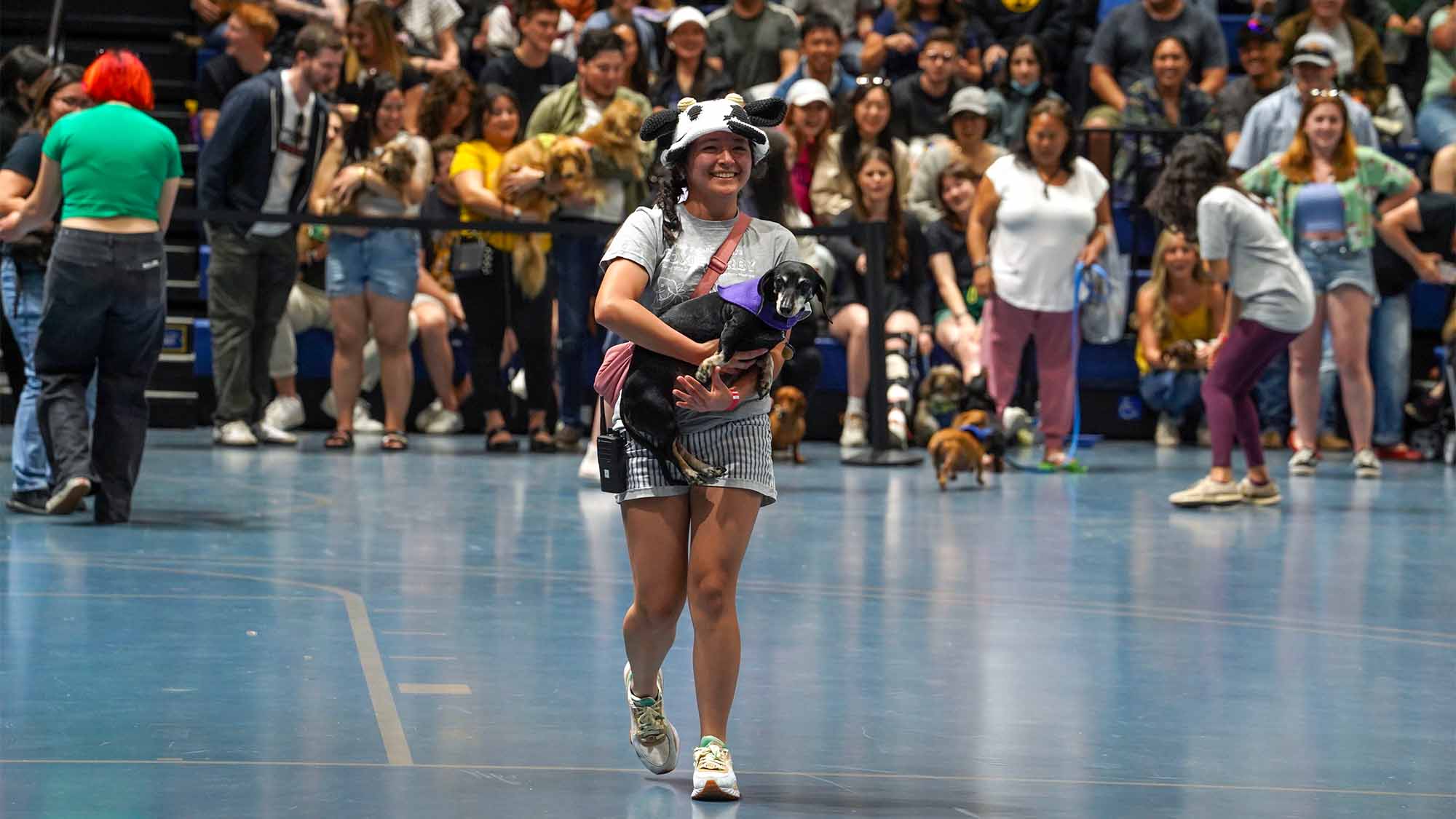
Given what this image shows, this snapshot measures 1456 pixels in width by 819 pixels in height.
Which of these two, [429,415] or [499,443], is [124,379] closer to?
[499,443]

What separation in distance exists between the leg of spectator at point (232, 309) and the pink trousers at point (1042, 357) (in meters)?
4.03

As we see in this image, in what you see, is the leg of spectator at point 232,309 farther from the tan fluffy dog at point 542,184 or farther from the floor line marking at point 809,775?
the floor line marking at point 809,775

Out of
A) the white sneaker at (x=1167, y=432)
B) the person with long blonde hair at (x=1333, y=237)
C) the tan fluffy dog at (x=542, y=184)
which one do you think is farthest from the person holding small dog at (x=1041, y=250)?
the tan fluffy dog at (x=542, y=184)

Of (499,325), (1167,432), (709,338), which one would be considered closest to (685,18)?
(499,325)

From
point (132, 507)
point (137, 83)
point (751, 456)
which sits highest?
point (137, 83)

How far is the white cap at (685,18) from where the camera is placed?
12.8 meters

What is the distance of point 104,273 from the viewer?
7629 mm

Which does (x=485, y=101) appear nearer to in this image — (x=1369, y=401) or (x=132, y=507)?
(x=132, y=507)

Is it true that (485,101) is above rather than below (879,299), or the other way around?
above

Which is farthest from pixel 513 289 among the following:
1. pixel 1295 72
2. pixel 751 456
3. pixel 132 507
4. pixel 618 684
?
pixel 751 456

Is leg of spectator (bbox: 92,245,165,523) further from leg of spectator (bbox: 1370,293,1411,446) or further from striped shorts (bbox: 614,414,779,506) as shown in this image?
leg of spectator (bbox: 1370,293,1411,446)

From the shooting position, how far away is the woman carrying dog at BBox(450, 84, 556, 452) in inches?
452

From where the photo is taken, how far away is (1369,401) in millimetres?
11281

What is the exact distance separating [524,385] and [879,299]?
2.17 meters
